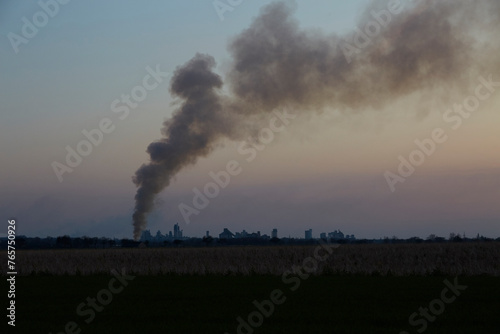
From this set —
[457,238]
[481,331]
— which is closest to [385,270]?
[481,331]

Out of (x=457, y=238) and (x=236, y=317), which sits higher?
(x=457, y=238)

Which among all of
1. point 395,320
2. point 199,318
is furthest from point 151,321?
point 395,320

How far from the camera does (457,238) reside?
15975 cm

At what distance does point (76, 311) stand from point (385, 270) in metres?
20.3

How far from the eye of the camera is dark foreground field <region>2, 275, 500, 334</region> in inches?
569

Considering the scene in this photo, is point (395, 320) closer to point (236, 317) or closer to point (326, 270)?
point (236, 317)

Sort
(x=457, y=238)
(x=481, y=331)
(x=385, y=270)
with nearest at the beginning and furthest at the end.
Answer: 1. (x=481, y=331)
2. (x=385, y=270)
3. (x=457, y=238)

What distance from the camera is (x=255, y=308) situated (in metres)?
17.9

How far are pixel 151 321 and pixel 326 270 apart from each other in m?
20.0

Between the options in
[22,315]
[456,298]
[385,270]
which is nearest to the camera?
[22,315]

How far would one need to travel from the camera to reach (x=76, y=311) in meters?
17.6

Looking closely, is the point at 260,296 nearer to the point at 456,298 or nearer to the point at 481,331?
the point at 456,298

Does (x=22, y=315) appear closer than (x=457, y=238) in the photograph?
Yes

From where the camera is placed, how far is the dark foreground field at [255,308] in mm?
14453
